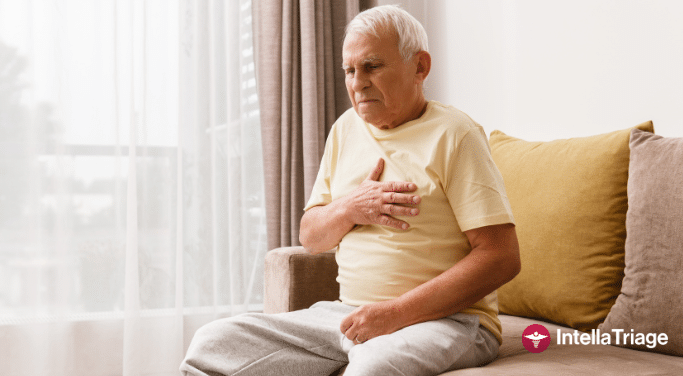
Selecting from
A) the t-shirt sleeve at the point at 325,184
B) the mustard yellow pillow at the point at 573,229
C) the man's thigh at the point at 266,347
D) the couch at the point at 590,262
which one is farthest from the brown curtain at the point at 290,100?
the man's thigh at the point at 266,347

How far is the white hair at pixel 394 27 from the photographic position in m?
1.37

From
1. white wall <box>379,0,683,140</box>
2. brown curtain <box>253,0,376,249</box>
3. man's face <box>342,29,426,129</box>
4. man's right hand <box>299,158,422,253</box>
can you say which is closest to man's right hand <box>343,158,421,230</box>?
man's right hand <box>299,158,422,253</box>

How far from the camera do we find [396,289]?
128 cm

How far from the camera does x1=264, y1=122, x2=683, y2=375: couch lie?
1.23 meters

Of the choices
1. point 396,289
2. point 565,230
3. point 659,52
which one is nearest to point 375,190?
point 396,289

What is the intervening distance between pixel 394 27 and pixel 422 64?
0.12 meters

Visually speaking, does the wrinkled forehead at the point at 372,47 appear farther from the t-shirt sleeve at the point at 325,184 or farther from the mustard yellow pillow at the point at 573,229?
the mustard yellow pillow at the point at 573,229

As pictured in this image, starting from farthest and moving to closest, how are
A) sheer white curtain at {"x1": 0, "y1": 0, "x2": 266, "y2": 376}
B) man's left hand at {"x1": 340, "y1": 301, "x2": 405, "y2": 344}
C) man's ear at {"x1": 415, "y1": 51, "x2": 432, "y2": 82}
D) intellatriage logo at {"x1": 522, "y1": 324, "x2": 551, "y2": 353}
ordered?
1. sheer white curtain at {"x1": 0, "y1": 0, "x2": 266, "y2": 376}
2. man's ear at {"x1": 415, "y1": 51, "x2": 432, "y2": 82}
3. intellatriage logo at {"x1": 522, "y1": 324, "x2": 551, "y2": 353}
4. man's left hand at {"x1": 340, "y1": 301, "x2": 405, "y2": 344}

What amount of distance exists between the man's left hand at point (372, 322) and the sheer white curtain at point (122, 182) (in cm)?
149

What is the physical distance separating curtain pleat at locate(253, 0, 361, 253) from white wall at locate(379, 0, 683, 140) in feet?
1.80

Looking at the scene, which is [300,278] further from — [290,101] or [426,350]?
[290,101]

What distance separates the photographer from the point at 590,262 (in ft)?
4.69

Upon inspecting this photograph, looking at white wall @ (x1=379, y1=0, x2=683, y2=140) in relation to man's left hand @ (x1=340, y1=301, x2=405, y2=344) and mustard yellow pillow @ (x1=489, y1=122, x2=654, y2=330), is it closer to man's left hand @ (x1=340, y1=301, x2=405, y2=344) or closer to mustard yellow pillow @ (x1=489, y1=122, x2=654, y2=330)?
mustard yellow pillow @ (x1=489, y1=122, x2=654, y2=330)

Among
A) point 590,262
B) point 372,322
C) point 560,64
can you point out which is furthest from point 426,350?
point 560,64
